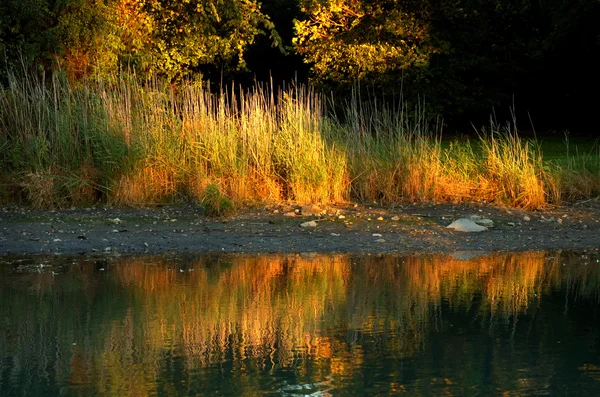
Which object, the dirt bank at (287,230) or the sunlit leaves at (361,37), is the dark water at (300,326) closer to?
the dirt bank at (287,230)

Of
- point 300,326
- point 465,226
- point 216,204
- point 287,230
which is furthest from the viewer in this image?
point 216,204

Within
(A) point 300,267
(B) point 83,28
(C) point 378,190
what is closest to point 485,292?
(A) point 300,267

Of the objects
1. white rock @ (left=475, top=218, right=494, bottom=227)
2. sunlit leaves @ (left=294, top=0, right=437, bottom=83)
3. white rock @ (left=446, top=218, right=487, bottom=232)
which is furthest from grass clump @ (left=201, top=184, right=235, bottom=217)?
sunlit leaves @ (left=294, top=0, right=437, bottom=83)

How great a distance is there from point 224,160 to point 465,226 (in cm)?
365

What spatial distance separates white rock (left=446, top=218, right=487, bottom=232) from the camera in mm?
11906

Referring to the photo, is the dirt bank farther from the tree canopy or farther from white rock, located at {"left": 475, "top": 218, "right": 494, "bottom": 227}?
the tree canopy

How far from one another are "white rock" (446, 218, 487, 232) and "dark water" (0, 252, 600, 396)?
5.05ft

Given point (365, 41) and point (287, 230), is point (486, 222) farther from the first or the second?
point (365, 41)

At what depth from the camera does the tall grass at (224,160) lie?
13422 mm

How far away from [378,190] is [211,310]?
650cm

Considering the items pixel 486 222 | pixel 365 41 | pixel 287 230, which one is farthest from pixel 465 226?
pixel 365 41

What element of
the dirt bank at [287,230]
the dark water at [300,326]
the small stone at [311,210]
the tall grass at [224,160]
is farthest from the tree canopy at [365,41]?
the dark water at [300,326]

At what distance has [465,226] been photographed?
471 inches

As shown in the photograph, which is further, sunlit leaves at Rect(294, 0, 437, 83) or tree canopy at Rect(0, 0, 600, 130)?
sunlit leaves at Rect(294, 0, 437, 83)
